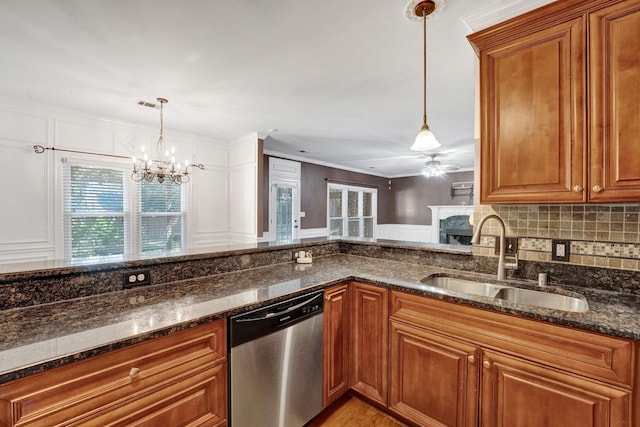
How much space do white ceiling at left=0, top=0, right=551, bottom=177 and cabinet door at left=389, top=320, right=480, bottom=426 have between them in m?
1.89

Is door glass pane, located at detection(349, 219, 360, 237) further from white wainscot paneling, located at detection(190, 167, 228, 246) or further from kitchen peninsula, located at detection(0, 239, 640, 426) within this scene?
kitchen peninsula, located at detection(0, 239, 640, 426)

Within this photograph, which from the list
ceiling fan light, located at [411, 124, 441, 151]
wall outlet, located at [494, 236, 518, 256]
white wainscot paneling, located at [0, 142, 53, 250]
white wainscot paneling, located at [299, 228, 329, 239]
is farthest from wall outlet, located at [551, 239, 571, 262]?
white wainscot paneling, located at [0, 142, 53, 250]

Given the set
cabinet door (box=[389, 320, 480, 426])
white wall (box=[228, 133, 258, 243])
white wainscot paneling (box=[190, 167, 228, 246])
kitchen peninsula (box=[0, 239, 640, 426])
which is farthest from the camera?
white wainscot paneling (box=[190, 167, 228, 246])

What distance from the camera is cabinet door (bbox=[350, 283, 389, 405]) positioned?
5.90 ft

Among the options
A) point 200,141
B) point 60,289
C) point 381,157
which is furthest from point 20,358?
point 381,157

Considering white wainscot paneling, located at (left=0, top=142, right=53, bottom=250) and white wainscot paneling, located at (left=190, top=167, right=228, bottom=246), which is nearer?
white wainscot paneling, located at (left=0, top=142, right=53, bottom=250)

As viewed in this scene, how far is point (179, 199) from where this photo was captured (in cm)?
438

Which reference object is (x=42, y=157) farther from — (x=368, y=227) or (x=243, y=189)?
(x=368, y=227)

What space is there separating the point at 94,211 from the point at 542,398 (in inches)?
179

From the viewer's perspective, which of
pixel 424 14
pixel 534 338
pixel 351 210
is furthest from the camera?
pixel 351 210

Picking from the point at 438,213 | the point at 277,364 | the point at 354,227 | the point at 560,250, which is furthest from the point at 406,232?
the point at 277,364

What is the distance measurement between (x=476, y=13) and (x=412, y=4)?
42 centimetres

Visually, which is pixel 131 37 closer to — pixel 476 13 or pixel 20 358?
pixel 20 358

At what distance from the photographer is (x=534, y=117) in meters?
1.50
